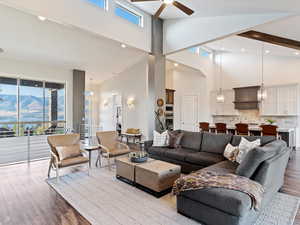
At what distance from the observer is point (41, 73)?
23.5ft

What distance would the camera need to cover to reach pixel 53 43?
5.84 m

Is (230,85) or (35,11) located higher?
(35,11)

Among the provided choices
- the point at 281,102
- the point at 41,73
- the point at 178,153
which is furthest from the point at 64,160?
the point at 281,102

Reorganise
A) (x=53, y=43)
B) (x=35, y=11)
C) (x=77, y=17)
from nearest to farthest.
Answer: (x=35, y=11) → (x=77, y=17) → (x=53, y=43)

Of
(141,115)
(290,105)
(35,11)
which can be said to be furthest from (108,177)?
(290,105)

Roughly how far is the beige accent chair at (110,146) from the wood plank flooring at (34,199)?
1.40 metres

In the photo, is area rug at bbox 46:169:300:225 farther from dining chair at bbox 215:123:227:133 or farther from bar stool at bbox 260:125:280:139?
dining chair at bbox 215:123:227:133

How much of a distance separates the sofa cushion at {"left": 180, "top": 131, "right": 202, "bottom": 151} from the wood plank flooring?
1.87 metres

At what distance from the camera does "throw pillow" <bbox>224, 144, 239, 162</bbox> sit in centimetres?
342

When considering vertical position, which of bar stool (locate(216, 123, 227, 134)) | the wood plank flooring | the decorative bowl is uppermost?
bar stool (locate(216, 123, 227, 134))

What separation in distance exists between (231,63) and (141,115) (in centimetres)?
517

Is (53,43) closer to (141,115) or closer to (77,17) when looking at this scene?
(77,17)

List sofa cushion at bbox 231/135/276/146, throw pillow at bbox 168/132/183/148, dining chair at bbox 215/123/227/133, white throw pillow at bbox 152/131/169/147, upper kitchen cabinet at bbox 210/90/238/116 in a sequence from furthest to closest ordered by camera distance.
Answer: upper kitchen cabinet at bbox 210/90/238/116
dining chair at bbox 215/123/227/133
white throw pillow at bbox 152/131/169/147
throw pillow at bbox 168/132/183/148
sofa cushion at bbox 231/135/276/146

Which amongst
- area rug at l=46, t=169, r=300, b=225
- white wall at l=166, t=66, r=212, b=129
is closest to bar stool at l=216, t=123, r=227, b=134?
white wall at l=166, t=66, r=212, b=129
